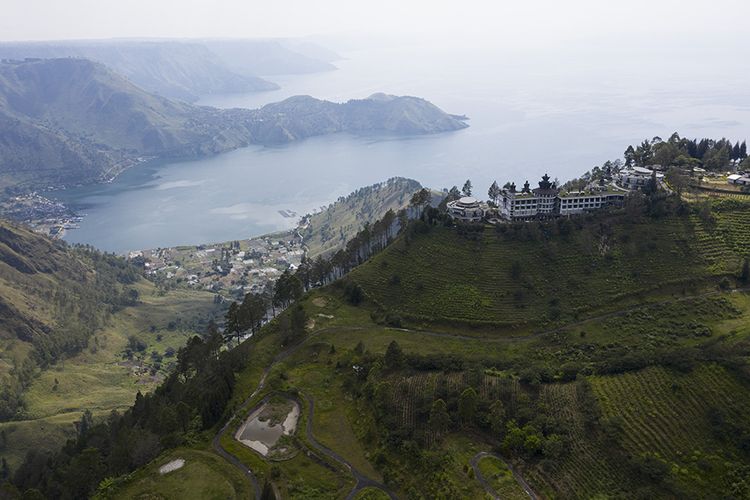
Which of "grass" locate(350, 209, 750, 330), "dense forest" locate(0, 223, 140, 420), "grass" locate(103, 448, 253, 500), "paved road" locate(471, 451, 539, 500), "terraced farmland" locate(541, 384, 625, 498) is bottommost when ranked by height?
"dense forest" locate(0, 223, 140, 420)

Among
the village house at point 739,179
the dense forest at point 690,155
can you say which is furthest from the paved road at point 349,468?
the dense forest at point 690,155

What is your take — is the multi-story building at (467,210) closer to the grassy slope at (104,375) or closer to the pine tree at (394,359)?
the pine tree at (394,359)

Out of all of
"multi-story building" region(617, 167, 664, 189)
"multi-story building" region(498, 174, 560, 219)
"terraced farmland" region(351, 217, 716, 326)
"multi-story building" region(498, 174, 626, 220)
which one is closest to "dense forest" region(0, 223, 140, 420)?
"terraced farmland" region(351, 217, 716, 326)

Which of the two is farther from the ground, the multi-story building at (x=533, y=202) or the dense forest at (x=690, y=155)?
the dense forest at (x=690, y=155)

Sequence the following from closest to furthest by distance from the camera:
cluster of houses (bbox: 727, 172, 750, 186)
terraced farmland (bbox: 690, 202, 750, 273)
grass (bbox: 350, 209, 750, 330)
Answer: grass (bbox: 350, 209, 750, 330) → terraced farmland (bbox: 690, 202, 750, 273) → cluster of houses (bbox: 727, 172, 750, 186)

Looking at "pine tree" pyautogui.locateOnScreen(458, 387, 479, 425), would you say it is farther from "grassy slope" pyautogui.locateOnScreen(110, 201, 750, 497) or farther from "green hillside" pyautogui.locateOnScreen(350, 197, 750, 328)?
"green hillside" pyautogui.locateOnScreen(350, 197, 750, 328)

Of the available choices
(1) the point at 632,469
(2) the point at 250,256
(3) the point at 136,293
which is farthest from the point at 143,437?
(2) the point at 250,256

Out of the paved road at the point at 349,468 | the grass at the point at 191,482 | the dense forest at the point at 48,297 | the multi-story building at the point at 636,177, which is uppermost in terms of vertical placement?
the multi-story building at the point at 636,177

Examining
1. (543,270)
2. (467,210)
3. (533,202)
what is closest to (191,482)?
(543,270)
